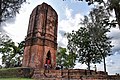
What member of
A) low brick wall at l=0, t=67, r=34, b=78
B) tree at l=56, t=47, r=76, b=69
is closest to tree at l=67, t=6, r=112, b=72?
tree at l=56, t=47, r=76, b=69

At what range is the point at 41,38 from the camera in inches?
906

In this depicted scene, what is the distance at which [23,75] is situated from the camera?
18531 mm

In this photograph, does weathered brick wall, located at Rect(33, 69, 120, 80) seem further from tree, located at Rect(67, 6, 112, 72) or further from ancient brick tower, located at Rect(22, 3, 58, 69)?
tree, located at Rect(67, 6, 112, 72)

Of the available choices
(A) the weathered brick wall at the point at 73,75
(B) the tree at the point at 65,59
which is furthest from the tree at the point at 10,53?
(A) the weathered brick wall at the point at 73,75

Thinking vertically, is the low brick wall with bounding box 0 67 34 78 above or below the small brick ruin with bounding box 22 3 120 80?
below

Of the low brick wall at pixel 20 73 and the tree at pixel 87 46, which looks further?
the tree at pixel 87 46

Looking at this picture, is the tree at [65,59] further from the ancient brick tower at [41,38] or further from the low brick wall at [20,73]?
the low brick wall at [20,73]

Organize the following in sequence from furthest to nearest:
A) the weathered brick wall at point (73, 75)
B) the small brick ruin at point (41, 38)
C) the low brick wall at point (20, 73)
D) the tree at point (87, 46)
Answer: the tree at point (87, 46) < the small brick ruin at point (41, 38) < the low brick wall at point (20, 73) < the weathered brick wall at point (73, 75)

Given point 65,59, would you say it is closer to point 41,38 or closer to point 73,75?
point 41,38

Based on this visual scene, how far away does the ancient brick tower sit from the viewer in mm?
22109

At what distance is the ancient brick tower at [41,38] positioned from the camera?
22109mm

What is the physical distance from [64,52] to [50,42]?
1991cm

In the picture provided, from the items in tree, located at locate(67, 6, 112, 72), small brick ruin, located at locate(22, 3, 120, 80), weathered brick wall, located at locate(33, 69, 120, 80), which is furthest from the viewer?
tree, located at locate(67, 6, 112, 72)

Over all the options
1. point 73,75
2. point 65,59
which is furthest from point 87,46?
point 73,75
